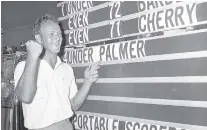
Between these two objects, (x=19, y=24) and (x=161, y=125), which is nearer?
(x=161, y=125)

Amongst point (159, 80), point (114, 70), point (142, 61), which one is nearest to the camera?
point (159, 80)

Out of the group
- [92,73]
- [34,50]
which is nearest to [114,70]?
[92,73]

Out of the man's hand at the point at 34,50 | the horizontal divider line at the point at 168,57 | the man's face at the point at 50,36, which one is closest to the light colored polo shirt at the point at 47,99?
the man's face at the point at 50,36

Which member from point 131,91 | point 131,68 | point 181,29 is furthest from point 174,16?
point 131,91

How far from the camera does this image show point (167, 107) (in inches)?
90.4

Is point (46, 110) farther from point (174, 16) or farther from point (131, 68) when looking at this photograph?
point (174, 16)

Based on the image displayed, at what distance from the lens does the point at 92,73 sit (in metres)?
2.94

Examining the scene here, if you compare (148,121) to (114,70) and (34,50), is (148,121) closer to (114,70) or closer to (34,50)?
(114,70)

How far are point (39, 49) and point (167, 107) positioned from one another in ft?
3.83

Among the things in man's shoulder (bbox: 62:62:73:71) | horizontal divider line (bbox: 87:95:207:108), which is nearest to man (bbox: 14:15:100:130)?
man's shoulder (bbox: 62:62:73:71)

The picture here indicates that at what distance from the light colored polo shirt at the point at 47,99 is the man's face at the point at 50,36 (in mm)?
211

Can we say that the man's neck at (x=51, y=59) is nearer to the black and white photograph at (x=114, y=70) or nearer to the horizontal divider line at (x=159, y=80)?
the black and white photograph at (x=114, y=70)

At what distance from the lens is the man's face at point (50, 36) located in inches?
104

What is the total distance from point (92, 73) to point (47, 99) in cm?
55
